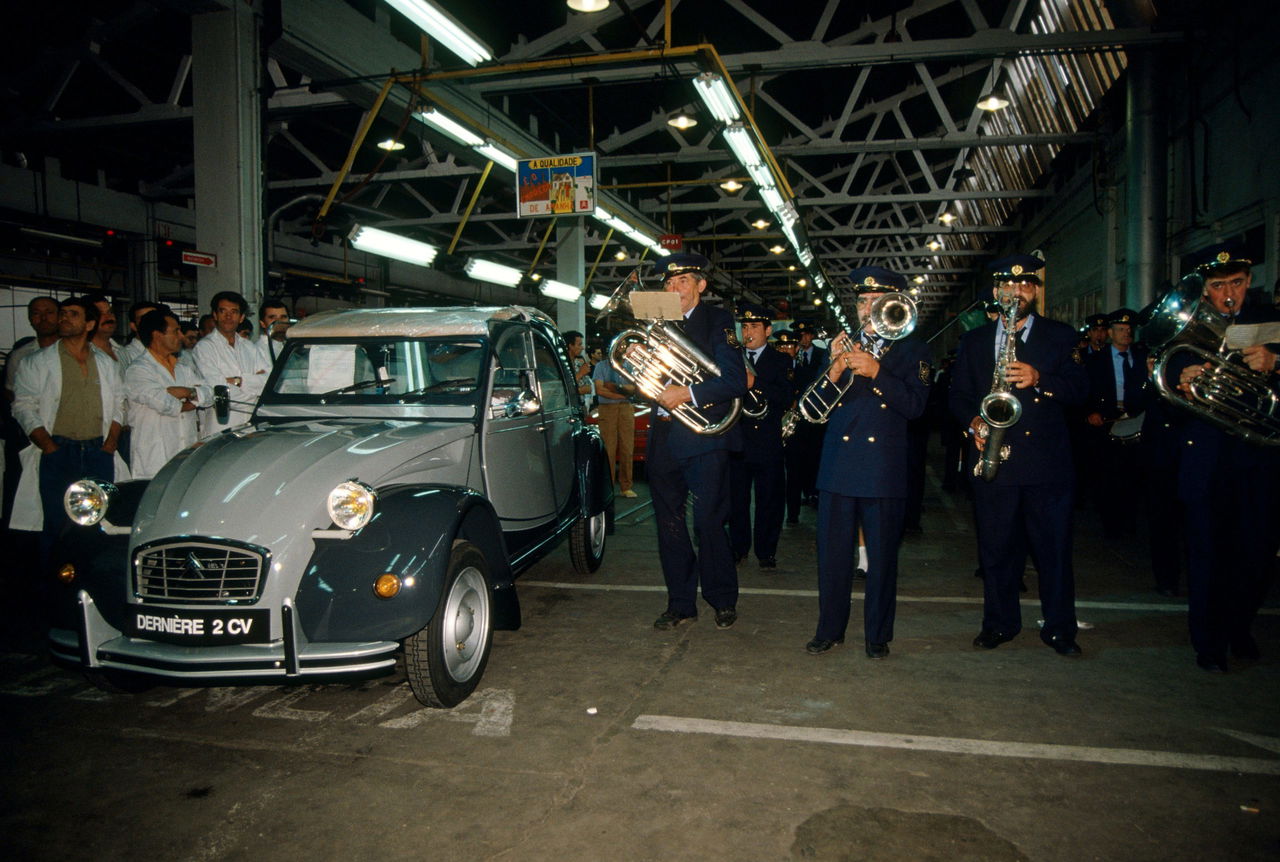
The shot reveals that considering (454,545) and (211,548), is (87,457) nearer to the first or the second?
(211,548)

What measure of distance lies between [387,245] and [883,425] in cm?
900

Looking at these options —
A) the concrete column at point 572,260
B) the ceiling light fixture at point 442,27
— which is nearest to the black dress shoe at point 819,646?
the ceiling light fixture at point 442,27

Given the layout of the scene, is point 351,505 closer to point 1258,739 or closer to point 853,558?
point 853,558

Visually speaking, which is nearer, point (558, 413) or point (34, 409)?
point (34, 409)

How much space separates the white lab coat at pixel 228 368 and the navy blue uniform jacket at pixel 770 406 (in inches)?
160

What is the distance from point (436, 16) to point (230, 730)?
617 cm

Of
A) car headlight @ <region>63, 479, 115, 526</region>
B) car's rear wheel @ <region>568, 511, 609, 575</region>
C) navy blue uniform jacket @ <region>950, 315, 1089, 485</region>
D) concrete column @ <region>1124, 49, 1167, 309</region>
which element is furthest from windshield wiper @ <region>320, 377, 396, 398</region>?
concrete column @ <region>1124, 49, 1167, 309</region>

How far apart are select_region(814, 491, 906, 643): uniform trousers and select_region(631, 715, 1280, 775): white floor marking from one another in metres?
1.06

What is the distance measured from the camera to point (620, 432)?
10.4 m

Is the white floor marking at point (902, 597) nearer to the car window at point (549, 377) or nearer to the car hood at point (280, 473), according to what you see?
the car window at point (549, 377)

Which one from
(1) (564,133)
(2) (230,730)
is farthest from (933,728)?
(1) (564,133)

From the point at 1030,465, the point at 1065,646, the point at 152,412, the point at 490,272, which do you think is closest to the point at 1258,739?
the point at 1065,646

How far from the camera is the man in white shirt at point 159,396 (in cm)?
608

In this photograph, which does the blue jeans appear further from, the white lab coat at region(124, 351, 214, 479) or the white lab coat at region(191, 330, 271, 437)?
the white lab coat at region(191, 330, 271, 437)
